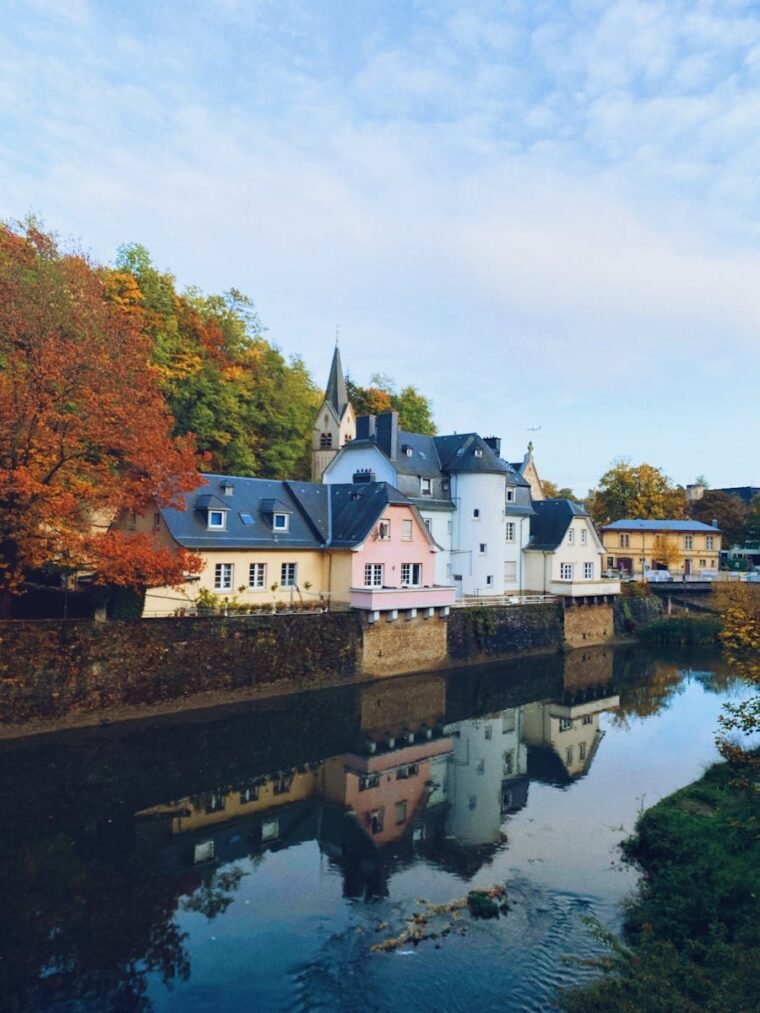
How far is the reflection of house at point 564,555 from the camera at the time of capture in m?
42.3

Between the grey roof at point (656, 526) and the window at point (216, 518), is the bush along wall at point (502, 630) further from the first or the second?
the grey roof at point (656, 526)

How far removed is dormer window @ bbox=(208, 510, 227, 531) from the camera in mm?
28750

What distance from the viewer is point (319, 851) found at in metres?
15.3

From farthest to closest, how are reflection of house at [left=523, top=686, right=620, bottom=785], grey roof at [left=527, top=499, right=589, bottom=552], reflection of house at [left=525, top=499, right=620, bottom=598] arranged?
grey roof at [left=527, top=499, right=589, bottom=552] < reflection of house at [left=525, top=499, right=620, bottom=598] < reflection of house at [left=523, top=686, right=620, bottom=785]

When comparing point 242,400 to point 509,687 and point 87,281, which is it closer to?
point 87,281

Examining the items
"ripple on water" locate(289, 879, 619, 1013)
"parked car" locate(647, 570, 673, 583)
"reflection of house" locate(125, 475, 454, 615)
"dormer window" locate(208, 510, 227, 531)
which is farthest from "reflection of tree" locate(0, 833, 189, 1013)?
"parked car" locate(647, 570, 673, 583)

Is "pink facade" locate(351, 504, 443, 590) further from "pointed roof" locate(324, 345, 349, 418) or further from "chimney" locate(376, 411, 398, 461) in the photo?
"pointed roof" locate(324, 345, 349, 418)

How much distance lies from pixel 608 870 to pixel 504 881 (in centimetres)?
217

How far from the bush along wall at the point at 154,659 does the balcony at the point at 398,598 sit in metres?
1.48

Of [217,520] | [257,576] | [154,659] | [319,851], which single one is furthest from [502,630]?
[319,851]

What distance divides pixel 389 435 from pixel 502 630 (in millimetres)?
12457

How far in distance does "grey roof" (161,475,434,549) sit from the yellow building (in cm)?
3283

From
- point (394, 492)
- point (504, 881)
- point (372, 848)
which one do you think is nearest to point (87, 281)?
point (394, 492)

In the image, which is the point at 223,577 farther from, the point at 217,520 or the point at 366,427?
the point at 366,427
